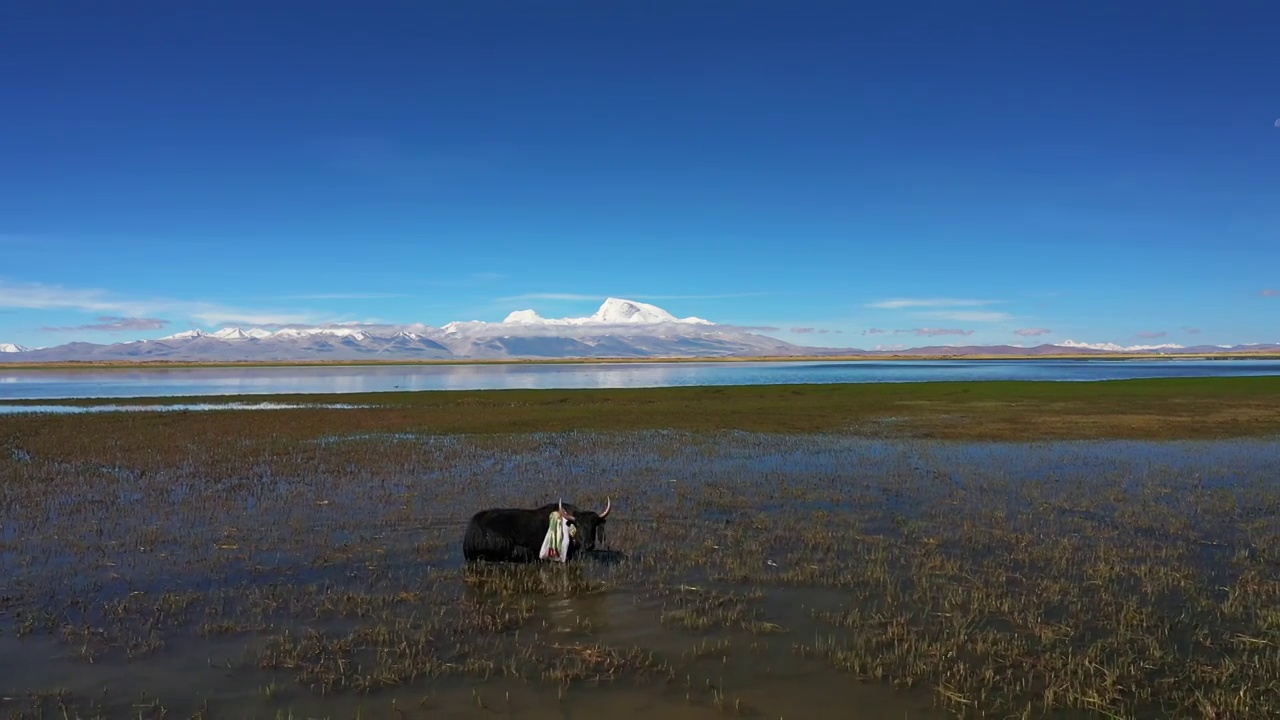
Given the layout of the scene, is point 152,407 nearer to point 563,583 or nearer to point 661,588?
point 563,583

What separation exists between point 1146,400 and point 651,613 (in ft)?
139

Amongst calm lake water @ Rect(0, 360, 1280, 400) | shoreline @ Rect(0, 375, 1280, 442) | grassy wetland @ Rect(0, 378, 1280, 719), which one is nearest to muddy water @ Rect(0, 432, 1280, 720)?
grassy wetland @ Rect(0, 378, 1280, 719)

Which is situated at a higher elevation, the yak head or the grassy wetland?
the yak head

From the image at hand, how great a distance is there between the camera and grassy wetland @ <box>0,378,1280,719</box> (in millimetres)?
7188

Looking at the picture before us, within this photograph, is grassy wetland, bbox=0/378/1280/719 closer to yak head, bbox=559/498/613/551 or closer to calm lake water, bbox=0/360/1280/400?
yak head, bbox=559/498/613/551

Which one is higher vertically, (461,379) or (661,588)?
(461,379)

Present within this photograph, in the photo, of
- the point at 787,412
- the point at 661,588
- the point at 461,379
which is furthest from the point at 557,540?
the point at 461,379

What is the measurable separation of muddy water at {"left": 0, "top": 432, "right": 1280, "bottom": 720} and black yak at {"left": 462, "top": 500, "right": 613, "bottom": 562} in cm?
39

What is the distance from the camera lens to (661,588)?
401 inches

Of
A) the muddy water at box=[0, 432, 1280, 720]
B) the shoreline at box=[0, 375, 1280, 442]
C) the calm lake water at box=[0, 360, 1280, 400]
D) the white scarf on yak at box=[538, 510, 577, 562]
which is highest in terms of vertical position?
the calm lake water at box=[0, 360, 1280, 400]

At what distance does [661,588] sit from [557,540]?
1904 millimetres

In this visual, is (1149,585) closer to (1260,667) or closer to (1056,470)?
(1260,667)

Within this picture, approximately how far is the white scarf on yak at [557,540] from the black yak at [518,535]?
5 centimetres

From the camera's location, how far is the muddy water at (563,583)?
23.8ft
